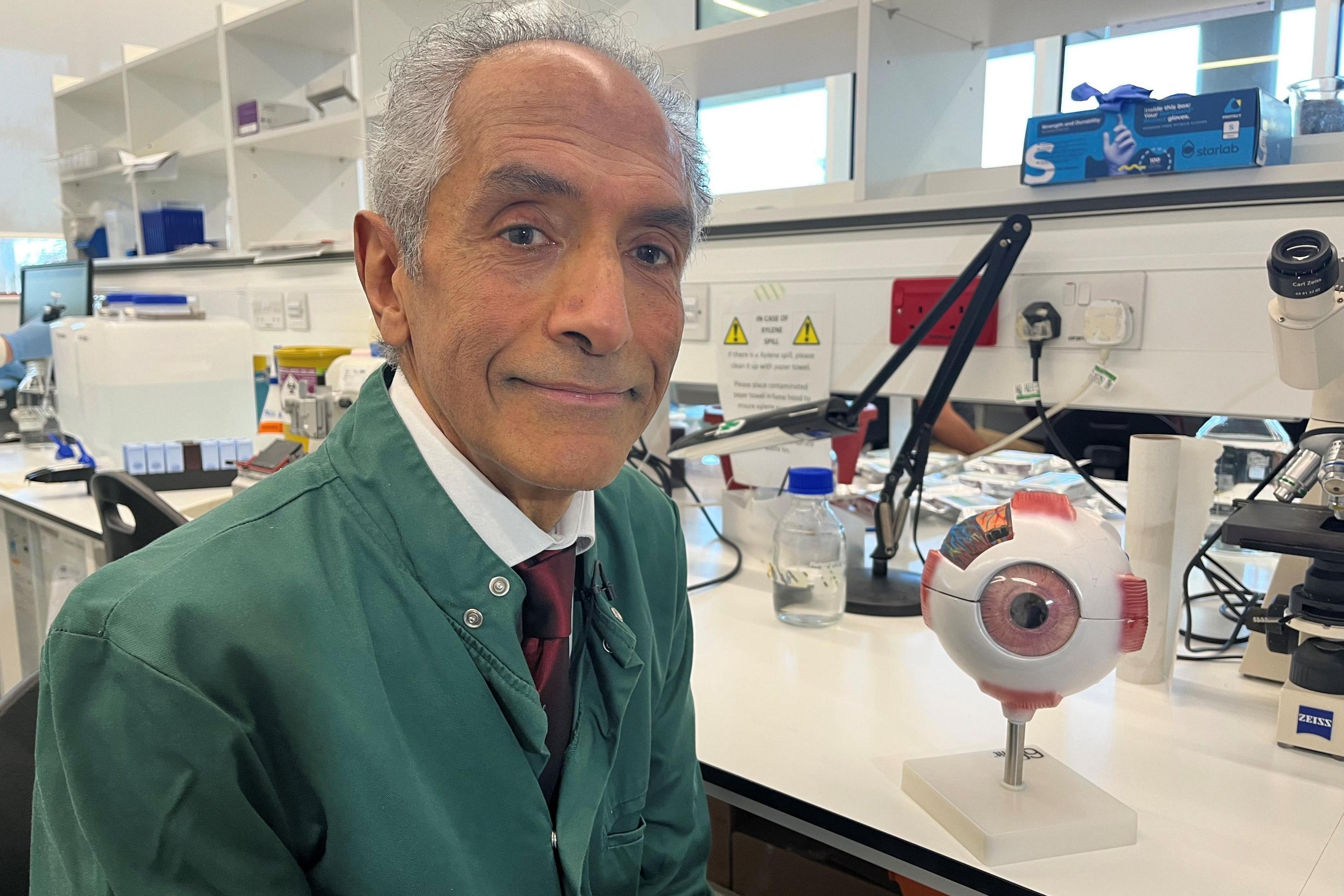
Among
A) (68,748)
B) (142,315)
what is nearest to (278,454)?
(142,315)

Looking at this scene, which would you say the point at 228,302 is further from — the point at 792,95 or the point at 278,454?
the point at 792,95

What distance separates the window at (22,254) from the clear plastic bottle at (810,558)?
4.59m

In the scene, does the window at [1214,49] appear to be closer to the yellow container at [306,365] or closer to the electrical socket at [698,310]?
the electrical socket at [698,310]

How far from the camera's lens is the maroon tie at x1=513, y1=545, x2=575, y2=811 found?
75 centimetres

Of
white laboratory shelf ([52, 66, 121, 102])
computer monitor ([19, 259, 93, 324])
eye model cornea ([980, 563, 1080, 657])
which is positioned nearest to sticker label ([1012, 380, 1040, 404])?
eye model cornea ([980, 563, 1080, 657])

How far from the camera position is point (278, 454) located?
1.93m

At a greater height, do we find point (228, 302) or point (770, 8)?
point (770, 8)

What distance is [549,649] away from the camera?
752mm

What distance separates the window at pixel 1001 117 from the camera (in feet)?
4.94

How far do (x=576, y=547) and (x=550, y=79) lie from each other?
40 cm

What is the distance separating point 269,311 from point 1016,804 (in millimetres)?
2992

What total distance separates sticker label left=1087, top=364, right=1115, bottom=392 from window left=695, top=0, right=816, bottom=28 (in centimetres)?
89

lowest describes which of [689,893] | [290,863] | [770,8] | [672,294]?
[689,893]

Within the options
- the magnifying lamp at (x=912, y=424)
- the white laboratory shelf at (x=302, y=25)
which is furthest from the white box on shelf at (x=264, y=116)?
the magnifying lamp at (x=912, y=424)
